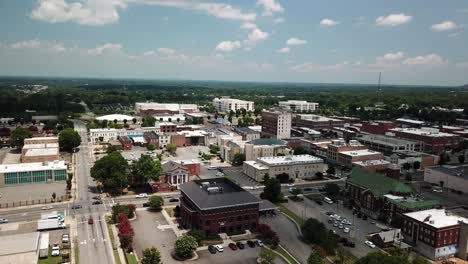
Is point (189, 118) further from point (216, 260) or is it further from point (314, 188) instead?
point (216, 260)

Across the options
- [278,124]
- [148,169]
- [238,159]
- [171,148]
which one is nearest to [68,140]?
[171,148]

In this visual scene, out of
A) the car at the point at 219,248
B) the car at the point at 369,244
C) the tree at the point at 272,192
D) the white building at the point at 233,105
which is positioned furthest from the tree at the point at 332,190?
the white building at the point at 233,105

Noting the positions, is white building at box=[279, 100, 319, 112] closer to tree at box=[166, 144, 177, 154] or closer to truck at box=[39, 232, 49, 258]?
tree at box=[166, 144, 177, 154]

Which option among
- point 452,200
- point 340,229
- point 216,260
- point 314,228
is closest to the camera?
point 216,260

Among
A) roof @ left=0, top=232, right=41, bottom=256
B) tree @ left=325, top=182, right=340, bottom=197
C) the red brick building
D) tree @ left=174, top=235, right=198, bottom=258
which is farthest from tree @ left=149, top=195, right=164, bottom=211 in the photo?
tree @ left=325, top=182, right=340, bottom=197

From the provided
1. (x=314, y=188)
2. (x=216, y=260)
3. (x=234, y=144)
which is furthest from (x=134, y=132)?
(x=216, y=260)

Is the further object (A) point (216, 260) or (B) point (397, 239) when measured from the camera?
(B) point (397, 239)

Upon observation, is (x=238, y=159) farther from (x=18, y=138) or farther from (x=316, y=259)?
(x=18, y=138)
